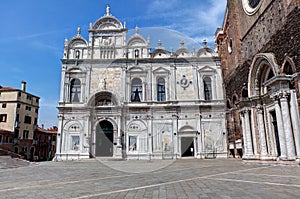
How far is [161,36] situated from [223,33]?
18.5m

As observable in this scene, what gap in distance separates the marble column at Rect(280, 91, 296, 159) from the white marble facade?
461 inches

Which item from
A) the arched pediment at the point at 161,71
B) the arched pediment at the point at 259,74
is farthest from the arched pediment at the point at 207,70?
the arched pediment at the point at 259,74

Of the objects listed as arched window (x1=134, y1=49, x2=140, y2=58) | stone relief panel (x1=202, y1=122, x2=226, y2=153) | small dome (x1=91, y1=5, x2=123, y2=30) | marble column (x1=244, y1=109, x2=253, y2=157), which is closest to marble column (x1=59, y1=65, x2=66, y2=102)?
small dome (x1=91, y1=5, x2=123, y2=30)

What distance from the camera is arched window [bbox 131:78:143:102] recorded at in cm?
2506

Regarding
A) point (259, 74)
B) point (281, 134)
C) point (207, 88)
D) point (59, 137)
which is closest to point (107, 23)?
point (207, 88)

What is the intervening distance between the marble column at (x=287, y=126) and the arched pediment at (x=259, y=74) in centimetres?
271

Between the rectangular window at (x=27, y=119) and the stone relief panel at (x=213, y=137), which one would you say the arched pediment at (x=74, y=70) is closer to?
the stone relief panel at (x=213, y=137)

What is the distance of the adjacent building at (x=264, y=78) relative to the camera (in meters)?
11.7

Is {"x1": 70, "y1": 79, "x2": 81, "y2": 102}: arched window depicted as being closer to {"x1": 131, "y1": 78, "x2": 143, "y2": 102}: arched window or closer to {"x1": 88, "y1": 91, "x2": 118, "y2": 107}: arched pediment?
{"x1": 88, "y1": 91, "x2": 118, "y2": 107}: arched pediment

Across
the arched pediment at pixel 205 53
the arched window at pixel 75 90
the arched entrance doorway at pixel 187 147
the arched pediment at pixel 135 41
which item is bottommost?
→ the arched entrance doorway at pixel 187 147

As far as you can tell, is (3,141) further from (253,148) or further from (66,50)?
(253,148)

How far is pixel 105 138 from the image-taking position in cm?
2462

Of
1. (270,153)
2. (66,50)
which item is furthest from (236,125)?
(66,50)

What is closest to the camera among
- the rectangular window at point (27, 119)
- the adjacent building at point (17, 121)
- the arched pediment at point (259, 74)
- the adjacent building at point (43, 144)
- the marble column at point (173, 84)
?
the arched pediment at point (259, 74)
